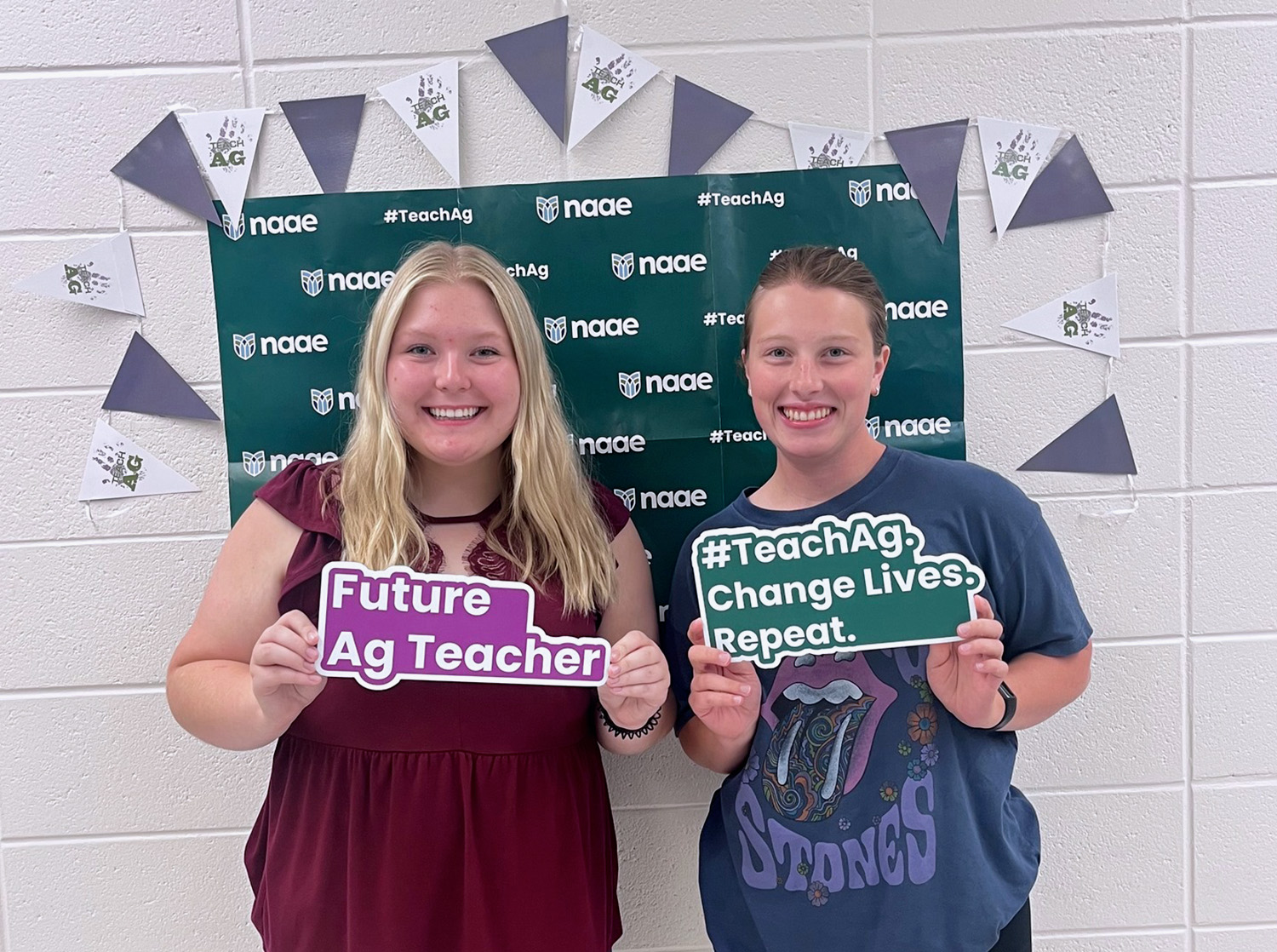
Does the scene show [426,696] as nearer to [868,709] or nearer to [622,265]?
[868,709]

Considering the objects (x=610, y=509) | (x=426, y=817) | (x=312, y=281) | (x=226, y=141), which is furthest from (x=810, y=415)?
(x=226, y=141)

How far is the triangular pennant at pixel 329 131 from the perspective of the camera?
1.56 m

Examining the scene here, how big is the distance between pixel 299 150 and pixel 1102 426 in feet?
5.01

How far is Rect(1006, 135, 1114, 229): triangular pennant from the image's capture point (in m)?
1.61

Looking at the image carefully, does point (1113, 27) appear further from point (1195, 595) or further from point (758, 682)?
point (758, 682)

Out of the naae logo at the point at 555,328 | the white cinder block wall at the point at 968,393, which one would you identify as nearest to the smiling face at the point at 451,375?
the naae logo at the point at 555,328

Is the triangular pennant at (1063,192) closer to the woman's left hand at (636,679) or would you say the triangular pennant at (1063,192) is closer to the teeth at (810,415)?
the teeth at (810,415)

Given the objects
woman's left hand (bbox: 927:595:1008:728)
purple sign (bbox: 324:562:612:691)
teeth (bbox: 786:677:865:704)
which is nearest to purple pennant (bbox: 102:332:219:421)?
purple sign (bbox: 324:562:612:691)

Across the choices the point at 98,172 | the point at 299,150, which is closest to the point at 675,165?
the point at 299,150

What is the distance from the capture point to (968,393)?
5.40 feet

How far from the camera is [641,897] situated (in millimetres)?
1702

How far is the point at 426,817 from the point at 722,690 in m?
0.47

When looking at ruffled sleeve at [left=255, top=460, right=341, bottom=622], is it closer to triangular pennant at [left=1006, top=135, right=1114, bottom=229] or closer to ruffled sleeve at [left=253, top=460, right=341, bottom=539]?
ruffled sleeve at [left=253, top=460, right=341, bottom=539]

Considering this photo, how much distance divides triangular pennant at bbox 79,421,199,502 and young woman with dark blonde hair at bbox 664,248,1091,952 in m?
1.03
